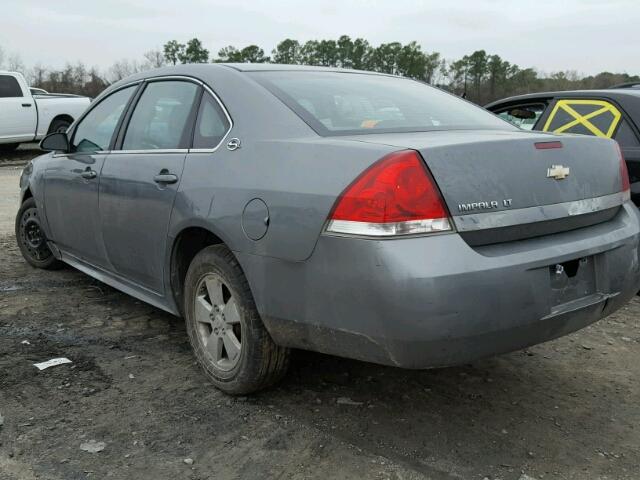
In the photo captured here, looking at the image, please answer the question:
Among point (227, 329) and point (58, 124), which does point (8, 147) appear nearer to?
point (58, 124)

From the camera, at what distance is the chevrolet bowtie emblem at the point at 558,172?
254cm

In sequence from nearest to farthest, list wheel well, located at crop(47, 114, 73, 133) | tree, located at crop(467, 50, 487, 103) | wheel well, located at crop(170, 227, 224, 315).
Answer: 1. wheel well, located at crop(170, 227, 224, 315)
2. wheel well, located at crop(47, 114, 73, 133)
3. tree, located at crop(467, 50, 487, 103)

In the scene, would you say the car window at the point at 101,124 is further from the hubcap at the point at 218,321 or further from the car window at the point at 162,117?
the hubcap at the point at 218,321

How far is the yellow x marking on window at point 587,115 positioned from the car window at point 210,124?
2915mm

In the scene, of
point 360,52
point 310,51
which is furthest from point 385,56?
point 310,51

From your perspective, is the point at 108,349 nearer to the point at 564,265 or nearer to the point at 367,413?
the point at 367,413

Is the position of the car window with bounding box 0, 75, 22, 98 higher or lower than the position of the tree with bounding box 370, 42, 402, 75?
lower

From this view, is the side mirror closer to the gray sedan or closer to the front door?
the front door

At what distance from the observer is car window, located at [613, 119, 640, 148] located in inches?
176

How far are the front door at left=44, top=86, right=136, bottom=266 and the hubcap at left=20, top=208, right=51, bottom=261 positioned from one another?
543 mm

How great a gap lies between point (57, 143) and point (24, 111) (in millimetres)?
12041

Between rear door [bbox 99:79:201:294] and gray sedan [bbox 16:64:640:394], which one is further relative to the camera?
rear door [bbox 99:79:201:294]

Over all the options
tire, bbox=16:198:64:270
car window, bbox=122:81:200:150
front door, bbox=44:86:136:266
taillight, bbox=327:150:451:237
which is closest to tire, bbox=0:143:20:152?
tire, bbox=16:198:64:270

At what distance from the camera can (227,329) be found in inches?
118
